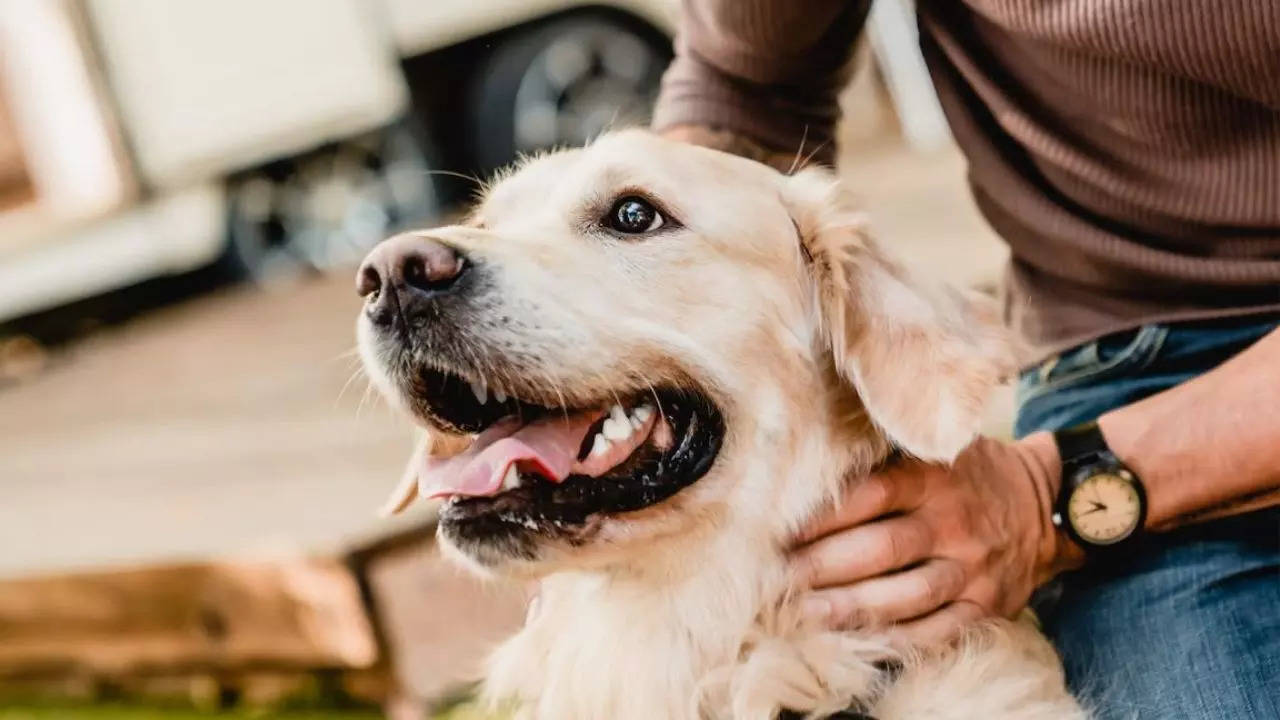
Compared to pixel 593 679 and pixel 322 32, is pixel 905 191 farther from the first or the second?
pixel 593 679

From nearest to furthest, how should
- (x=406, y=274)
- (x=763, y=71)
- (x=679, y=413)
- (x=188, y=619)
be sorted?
(x=406, y=274) → (x=679, y=413) → (x=763, y=71) → (x=188, y=619)

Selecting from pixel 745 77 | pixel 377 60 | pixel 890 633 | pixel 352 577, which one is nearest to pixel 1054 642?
pixel 890 633

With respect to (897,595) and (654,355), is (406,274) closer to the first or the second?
(654,355)

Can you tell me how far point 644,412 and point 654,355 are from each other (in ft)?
0.21

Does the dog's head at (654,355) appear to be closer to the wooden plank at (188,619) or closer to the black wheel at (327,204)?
the wooden plank at (188,619)

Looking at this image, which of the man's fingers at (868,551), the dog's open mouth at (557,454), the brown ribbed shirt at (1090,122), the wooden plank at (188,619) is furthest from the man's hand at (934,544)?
the wooden plank at (188,619)

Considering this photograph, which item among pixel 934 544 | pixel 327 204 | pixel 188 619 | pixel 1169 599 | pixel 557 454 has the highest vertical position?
pixel 557 454

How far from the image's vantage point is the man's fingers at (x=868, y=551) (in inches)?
49.8

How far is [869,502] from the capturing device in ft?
4.29

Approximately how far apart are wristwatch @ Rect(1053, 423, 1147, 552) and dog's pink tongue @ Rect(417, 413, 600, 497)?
1.62ft

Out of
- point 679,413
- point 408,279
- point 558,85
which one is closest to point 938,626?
point 679,413

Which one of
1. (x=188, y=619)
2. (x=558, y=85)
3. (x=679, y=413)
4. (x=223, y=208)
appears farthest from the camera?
(x=223, y=208)

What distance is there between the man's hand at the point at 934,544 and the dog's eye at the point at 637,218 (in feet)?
1.16

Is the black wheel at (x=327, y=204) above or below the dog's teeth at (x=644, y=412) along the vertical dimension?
below
